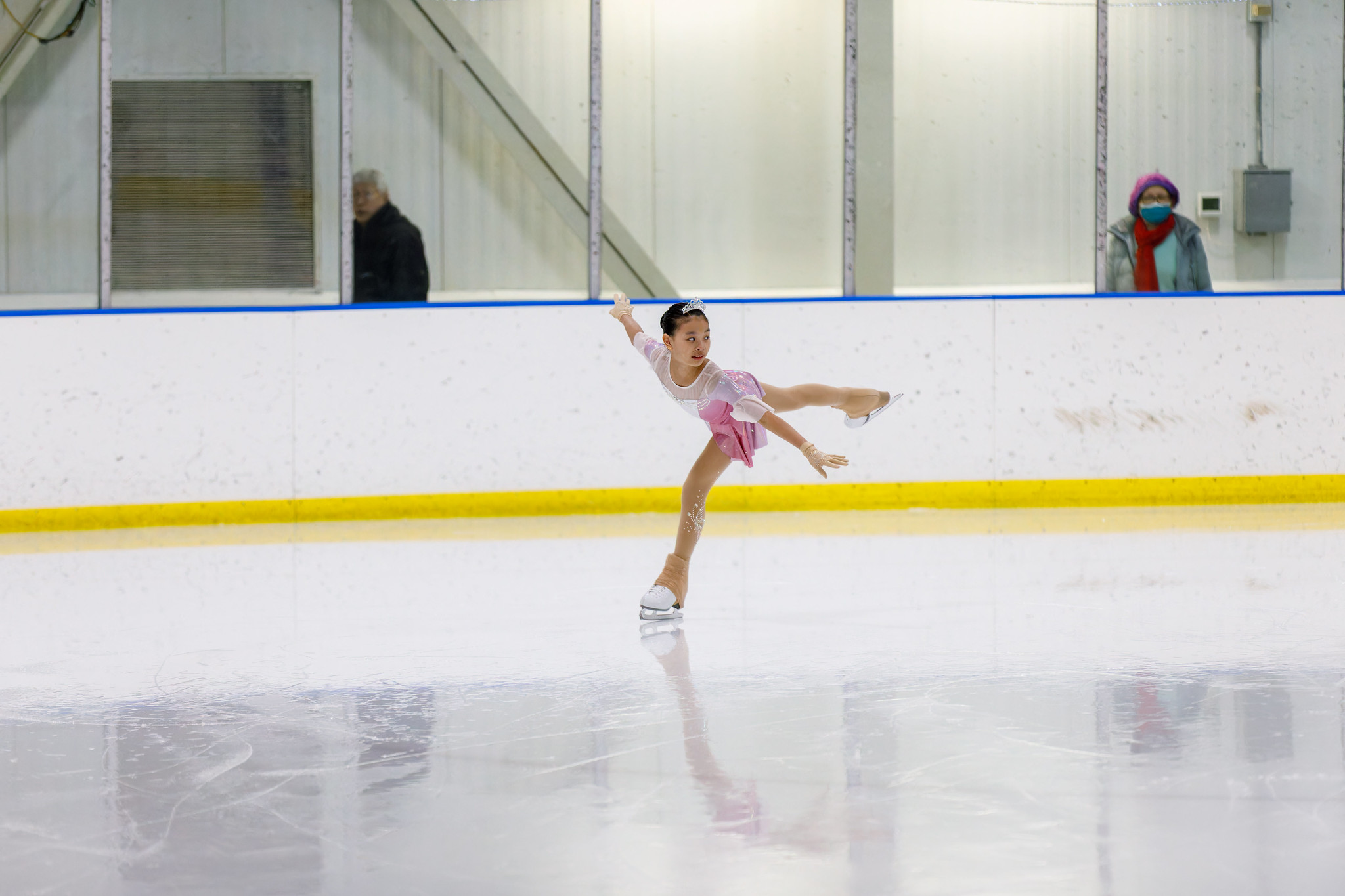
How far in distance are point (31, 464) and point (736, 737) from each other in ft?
15.9

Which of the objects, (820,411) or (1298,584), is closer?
(1298,584)

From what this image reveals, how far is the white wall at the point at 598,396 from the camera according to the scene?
735cm

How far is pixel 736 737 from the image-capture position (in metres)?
3.62

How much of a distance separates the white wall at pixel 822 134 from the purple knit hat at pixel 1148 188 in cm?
6

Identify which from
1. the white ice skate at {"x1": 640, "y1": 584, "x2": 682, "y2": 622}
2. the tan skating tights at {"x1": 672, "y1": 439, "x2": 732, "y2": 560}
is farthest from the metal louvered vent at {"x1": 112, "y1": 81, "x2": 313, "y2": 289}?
the white ice skate at {"x1": 640, "y1": 584, "x2": 682, "y2": 622}

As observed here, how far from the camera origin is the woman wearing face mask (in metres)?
8.37

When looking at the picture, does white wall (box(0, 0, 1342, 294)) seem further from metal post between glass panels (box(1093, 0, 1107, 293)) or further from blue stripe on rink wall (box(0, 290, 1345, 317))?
blue stripe on rink wall (box(0, 290, 1345, 317))

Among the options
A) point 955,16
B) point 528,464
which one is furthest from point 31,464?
point 955,16

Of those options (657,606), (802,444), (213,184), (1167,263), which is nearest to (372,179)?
(213,184)

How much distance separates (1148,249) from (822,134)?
6.19ft

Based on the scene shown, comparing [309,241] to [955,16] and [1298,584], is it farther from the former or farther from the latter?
[1298,584]

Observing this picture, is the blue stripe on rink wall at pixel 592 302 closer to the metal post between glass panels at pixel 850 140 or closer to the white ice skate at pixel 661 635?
the metal post between glass panels at pixel 850 140

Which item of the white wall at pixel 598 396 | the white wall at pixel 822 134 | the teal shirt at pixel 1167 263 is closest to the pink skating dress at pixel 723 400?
the white wall at pixel 598 396

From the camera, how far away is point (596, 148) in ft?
27.0
